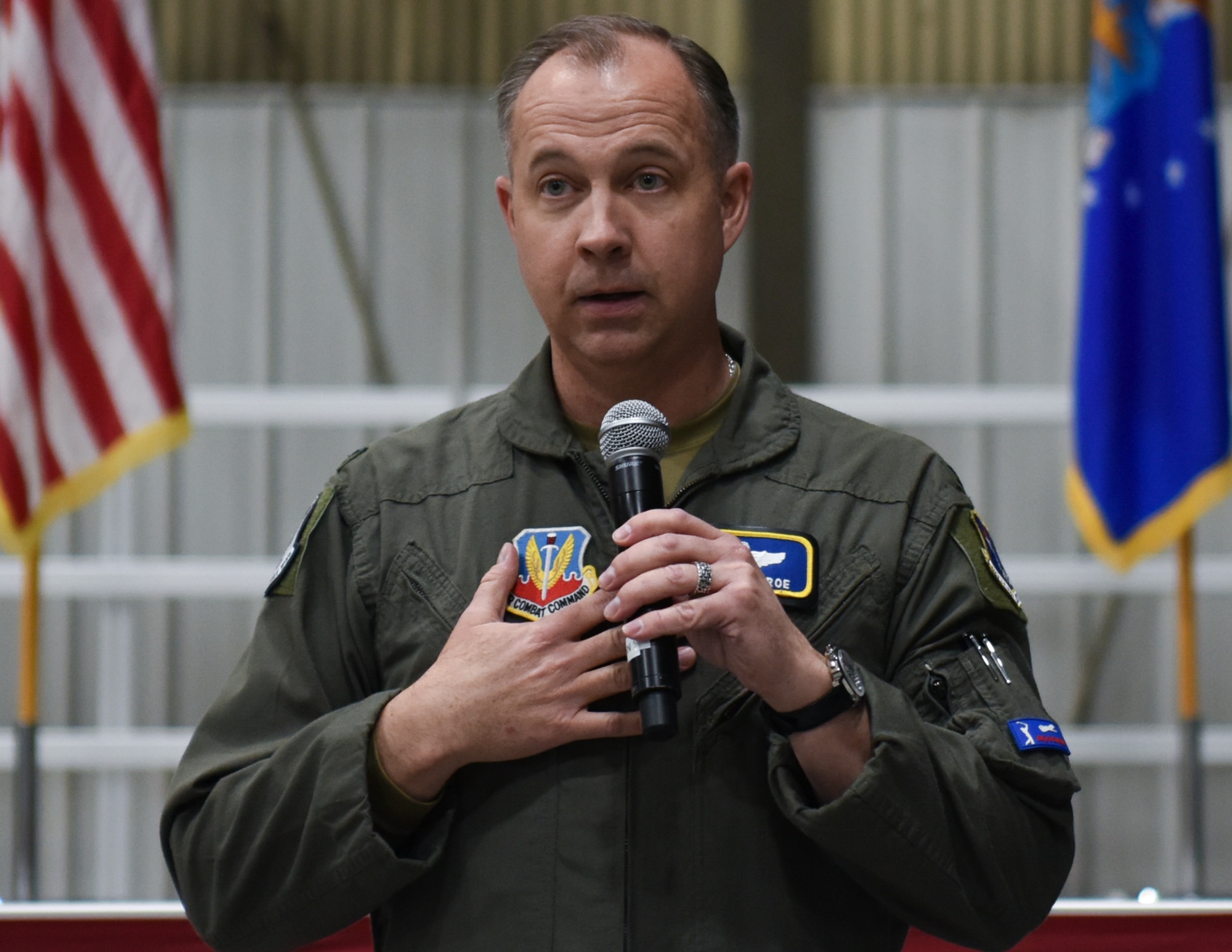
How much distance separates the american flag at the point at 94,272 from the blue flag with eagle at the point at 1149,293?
227cm

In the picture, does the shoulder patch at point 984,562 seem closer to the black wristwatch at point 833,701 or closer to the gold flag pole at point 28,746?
the black wristwatch at point 833,701

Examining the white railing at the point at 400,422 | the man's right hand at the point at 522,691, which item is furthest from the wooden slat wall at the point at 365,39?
the man's right hand at the point at 522,691

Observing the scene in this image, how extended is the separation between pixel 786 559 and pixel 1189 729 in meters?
2.68

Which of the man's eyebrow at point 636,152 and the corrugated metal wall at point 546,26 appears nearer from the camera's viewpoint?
the man's eyebrow at point 636,152

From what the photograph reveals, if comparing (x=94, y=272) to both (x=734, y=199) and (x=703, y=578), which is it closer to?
(x=734, y=199)

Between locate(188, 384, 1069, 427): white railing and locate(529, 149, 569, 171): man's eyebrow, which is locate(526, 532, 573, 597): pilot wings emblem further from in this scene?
locate(188, 384, 1069, 427): white railing

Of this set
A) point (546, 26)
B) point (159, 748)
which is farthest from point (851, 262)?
point (159, 748)

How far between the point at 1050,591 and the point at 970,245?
146cm

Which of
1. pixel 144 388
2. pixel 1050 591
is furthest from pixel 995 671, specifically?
pixel 1050 591

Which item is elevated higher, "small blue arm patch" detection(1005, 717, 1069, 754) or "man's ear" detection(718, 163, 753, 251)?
"man's ear" detection(718, 163, 753, 251)

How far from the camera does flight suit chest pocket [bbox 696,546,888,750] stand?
4.42 feet

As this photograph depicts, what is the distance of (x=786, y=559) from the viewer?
138 centimetres

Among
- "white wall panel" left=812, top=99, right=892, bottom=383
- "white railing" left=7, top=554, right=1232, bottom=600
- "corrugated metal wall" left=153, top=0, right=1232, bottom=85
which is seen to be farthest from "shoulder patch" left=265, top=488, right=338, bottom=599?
"corrugated metal wall" left=153, top=0, right=1232, bottom=85

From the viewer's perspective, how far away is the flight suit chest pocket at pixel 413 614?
139cm
